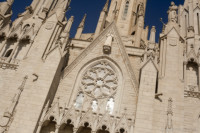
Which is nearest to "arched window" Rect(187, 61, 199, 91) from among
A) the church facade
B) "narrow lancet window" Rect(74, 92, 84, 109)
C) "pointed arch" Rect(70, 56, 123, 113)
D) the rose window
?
the church facade

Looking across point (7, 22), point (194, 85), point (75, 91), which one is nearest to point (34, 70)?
point (75, 91)

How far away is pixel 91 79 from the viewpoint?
15.3 meters

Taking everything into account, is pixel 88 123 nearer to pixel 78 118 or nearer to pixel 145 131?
pixel 78 118

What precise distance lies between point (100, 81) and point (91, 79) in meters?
0.58

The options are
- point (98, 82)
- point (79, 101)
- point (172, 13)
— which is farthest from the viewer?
point (172, 13)

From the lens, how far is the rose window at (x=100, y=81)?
14688 millimetres

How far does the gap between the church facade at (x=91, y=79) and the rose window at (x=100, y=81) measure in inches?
2.4

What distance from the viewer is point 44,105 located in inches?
498

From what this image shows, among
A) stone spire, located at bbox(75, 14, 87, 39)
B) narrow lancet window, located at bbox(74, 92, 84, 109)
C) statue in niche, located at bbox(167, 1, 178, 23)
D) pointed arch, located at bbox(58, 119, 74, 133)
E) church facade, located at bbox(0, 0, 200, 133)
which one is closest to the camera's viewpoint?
church facade, located at bbox(0, 0, 200, 133)

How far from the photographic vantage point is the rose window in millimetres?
14688

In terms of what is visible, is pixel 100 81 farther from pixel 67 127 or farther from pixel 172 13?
pixel 172 13

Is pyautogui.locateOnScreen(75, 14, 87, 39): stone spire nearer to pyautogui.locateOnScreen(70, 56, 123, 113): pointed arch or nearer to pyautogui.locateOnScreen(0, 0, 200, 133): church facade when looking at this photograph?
pyautogui.locateOnScreen(0, 0, 200, 133): church facade

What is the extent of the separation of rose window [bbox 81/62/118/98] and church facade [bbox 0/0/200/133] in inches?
2.4

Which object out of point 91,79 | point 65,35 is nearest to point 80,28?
point 65,35
